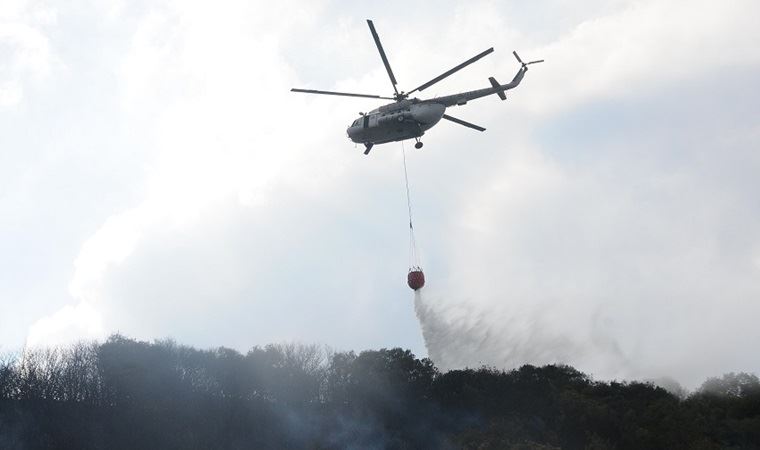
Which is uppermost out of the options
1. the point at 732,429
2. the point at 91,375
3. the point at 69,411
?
the point at 91,375

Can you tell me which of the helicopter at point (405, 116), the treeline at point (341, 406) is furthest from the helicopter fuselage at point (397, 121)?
the treeline at point (341, 406)

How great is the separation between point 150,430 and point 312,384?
21.3 metres

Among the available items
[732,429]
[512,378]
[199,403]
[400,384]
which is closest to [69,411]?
[199,403]

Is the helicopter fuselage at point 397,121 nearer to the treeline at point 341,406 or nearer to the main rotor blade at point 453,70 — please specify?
the main rotor blade at point 453,70

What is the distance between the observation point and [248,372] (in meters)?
83.2

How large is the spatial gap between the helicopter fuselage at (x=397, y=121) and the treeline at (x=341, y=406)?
2884cm

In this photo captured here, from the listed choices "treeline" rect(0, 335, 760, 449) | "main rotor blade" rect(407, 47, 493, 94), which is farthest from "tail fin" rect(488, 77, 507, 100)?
"treeline" rect(0, 335, 760, 449)

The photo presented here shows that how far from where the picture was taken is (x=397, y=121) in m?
39.5

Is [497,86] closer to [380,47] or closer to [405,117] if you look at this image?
[405,117]

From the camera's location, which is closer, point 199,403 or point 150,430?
point 150,430

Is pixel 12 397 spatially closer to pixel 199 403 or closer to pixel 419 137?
pixel 199 403

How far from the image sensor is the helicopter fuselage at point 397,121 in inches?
1543

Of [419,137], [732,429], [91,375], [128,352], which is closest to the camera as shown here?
[419,137]

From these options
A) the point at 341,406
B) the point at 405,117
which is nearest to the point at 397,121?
the point at 405,117
